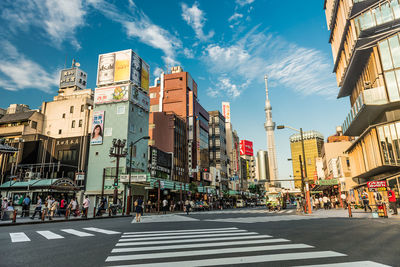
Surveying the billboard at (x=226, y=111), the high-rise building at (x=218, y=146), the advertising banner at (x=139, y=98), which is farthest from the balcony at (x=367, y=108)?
the billboard at (x=226, y=111)

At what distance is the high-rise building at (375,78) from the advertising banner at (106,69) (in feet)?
122

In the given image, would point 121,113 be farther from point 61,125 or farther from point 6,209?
point 6,209

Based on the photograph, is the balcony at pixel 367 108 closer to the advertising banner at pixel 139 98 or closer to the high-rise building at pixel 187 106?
the advertising banner at pixel 139 98

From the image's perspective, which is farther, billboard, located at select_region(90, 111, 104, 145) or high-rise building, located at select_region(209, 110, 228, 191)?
high-rise building, located at select_region(209, 110, 228, 191)

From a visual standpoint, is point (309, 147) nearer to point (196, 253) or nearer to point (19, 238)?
point (19, 238)

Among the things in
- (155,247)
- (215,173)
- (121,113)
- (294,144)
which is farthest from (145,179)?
(294,144)

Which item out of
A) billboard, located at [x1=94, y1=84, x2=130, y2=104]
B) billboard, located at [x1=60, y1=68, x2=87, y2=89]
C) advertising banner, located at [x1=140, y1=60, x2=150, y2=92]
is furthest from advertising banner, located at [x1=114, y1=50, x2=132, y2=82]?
billboard, located at [x1=60, y1=68, x2=87, y2=89]

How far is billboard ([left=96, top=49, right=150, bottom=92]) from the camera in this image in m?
48.7

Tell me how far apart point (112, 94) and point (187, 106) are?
77.5ft

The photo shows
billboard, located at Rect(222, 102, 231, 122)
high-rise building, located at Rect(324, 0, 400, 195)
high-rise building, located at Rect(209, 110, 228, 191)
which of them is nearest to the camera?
high-rise building, located at Rect(324, 0, 400, 195)

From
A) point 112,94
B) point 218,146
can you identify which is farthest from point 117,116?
point 218,146

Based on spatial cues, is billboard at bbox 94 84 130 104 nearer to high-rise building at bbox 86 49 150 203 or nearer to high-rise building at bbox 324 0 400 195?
high-rise building at bbox 86 49 150 203

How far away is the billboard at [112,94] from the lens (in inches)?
1895

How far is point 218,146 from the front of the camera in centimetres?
8625
